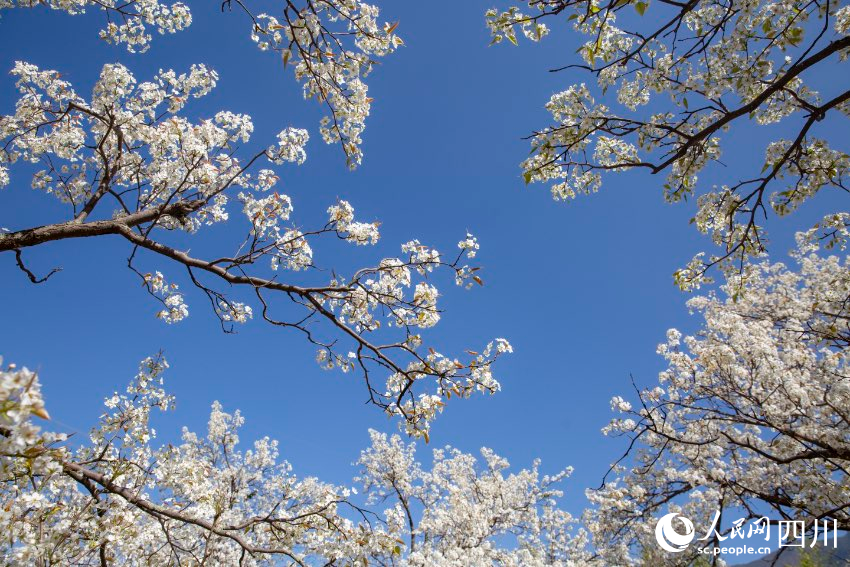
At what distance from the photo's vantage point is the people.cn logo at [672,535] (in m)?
8.97

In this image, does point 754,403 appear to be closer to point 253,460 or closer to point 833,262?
point 833,262

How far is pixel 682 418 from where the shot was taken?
9703 mm

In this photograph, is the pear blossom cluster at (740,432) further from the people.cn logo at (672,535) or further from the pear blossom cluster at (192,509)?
the pear blossom cluster at (192,509)

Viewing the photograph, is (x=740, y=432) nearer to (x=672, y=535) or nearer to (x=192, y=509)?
(x=672, y=535)

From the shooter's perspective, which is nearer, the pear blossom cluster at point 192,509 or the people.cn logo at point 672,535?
the pear blossom cluster at point 192,509

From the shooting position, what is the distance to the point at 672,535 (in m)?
9.18

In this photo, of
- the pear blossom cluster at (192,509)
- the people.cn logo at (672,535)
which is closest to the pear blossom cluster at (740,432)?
the people.cn logo at (672,535)

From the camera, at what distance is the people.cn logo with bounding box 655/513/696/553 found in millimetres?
8969

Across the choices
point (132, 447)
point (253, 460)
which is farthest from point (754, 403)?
point (253, 460)

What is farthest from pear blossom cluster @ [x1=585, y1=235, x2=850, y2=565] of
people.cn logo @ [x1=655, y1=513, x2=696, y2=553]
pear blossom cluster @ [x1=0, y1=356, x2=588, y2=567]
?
pear blossom cluster @ [x1=0, y1=356, x2=588, y2=567]

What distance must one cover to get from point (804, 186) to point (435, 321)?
174 inches

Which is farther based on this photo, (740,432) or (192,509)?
(740,432)

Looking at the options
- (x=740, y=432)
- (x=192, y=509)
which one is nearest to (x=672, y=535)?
(x=740, y=432)

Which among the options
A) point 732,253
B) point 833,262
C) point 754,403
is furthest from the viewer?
point 833,262
